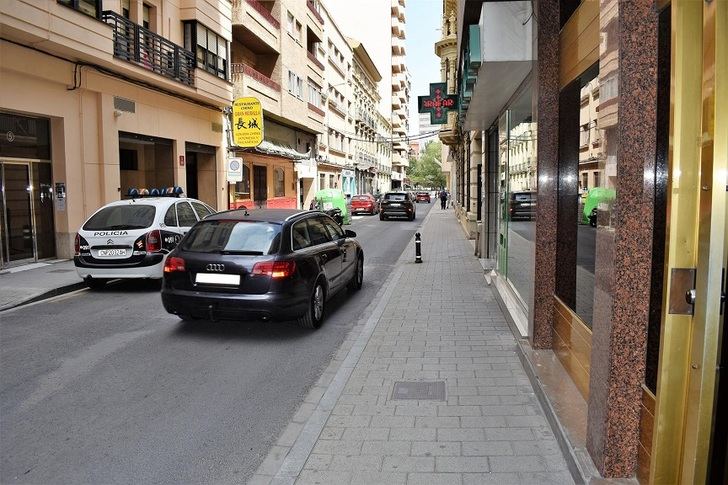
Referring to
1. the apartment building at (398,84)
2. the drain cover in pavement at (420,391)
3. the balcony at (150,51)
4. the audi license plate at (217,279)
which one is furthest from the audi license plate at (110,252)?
the apartment building at (398,84)

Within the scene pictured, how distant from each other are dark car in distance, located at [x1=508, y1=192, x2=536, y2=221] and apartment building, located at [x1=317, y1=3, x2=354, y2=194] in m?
34.7

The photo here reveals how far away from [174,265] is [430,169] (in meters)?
116

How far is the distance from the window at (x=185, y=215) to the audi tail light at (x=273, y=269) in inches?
189

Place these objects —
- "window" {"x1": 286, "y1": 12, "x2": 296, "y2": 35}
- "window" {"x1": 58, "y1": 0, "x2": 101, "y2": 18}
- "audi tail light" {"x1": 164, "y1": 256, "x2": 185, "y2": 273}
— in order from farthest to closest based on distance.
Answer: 1. "window" {"x1": 286, "y1": 12, "x2": 296, "y2": 35}
2. "window" {"x1": 58, "y1": 0, "x2": 101, "y2": 18}
3. "audi tail light" {"x1": 164, "y1": 256, "x2": 185, "y2": 273}

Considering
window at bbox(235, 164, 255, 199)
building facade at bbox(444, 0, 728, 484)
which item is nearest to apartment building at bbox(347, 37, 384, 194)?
window at bbox(235, 164, 255, 199)

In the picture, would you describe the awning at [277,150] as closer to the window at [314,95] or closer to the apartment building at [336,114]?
Answer: the window at [314,95]

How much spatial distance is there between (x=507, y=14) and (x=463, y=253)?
979cm

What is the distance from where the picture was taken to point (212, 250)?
7035 millimetres

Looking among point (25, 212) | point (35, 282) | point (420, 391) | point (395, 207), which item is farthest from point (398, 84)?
point (420, 391)

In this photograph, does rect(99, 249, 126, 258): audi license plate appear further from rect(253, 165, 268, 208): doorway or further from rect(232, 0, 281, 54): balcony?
rect(253, 165, 268, 208): doorway

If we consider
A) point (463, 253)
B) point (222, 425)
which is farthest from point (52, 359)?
point (463, 253)

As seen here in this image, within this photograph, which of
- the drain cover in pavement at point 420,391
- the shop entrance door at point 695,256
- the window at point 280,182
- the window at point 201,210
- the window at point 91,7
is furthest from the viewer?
the window at point 280,182

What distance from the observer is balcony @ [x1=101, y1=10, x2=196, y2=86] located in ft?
51.8

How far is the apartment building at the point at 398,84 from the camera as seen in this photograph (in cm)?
9519
